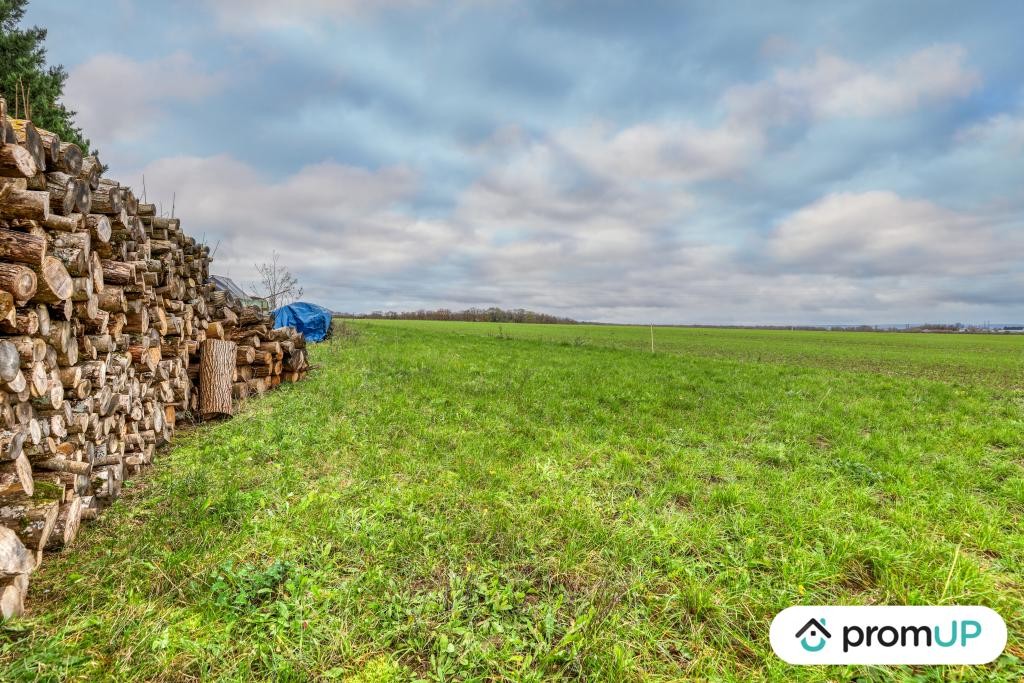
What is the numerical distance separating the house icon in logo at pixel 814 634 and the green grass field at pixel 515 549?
16 centimetres

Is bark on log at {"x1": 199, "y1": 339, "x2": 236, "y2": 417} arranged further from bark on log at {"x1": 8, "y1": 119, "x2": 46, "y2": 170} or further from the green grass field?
bark on log at {"x1": 8, "y1": 119, "x2": 46, "y2": 170}

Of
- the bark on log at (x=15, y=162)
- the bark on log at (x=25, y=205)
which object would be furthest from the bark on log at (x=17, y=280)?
the bark on log at (x=15, y=162)

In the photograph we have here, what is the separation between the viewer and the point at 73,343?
12.9 feet

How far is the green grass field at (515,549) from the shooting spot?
2.49 metres

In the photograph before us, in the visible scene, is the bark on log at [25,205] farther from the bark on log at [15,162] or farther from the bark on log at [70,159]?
the bark on log at [70,159]

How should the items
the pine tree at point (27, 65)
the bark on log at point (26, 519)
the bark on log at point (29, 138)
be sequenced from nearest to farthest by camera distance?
the bark on log at point (26, 519) < the bark on log at point (29, 138) < the pine tree at point (27, 65)

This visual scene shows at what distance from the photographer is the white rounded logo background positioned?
8.54 ft

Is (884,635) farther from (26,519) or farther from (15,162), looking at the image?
(15,162)

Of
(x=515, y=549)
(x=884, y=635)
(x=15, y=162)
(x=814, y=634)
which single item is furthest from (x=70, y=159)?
(x=884, y=635)

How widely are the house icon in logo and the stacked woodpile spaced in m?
5.02

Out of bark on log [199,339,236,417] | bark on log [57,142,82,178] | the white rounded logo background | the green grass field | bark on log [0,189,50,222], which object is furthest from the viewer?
bark on log [199,339,236,417]

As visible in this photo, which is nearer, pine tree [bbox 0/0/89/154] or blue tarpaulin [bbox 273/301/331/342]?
pine tree [bbox 0/0/89/154]

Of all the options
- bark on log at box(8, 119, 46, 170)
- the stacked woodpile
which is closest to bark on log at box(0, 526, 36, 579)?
the stacked woodpile

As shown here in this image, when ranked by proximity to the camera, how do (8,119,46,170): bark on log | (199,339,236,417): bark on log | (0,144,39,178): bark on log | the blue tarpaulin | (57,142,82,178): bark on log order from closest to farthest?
(0,144,39,178): bark on log
(8,119,46,170): bark on log
(57,142,82,178): bark on log
(199,339,236,417): bark on log
the blue tarpaulin
